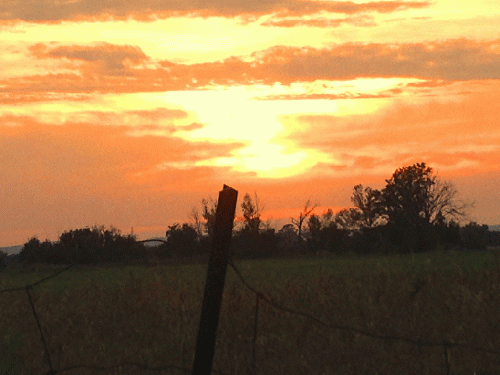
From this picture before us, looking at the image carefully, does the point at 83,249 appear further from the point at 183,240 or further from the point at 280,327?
the point at 280,327

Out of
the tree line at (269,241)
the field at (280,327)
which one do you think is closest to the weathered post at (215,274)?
the field at (280,327)

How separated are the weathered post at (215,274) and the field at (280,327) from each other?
2572 mm

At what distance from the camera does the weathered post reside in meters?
6.71

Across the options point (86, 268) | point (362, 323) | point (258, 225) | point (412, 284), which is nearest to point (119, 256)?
point (86, 268)

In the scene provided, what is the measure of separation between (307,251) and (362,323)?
38575 millimetres

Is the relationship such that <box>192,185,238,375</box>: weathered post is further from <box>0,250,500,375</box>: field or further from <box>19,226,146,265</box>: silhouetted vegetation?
<box>19,226,146,265</box>: silhouetted vegetation

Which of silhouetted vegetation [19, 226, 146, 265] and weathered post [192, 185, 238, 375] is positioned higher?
silhouetted vegetation [19, 226, 146, 265]

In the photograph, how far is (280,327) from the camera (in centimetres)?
1680

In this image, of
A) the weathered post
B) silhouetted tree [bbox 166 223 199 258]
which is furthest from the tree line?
the weathered post

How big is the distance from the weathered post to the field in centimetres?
257

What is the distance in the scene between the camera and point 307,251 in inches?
2200

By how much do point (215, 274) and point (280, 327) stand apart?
10.4 metres

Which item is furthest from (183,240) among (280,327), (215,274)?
(215,274)

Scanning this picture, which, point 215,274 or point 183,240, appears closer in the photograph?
point 215,274
